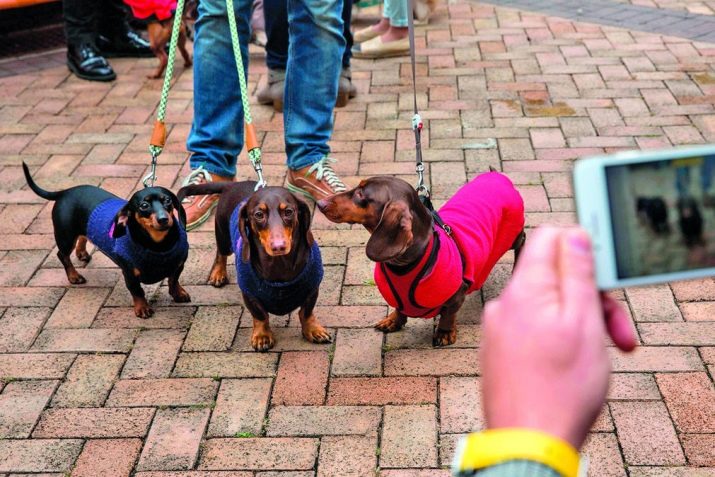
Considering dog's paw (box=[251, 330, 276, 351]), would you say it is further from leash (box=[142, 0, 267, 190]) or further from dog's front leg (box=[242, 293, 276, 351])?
leash (box=[142, 0, 267, 190])

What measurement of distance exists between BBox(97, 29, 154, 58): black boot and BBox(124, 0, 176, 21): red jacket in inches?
29.9

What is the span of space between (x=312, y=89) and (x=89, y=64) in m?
2.64

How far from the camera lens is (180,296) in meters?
3.54

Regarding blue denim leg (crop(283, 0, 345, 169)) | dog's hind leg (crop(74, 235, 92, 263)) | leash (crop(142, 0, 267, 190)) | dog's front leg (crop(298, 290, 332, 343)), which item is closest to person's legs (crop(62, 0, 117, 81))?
blue denim leg (crop(283, 0, 345, 169))

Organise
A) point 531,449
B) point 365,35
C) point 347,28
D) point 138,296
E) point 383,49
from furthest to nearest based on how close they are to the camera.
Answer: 1. point 365,35
2. point 383,49
3. point 347,28
4. point 138,296
5. point 531,449

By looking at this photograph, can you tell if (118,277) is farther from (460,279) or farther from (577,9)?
(577,9)

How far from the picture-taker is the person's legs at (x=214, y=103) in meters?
4.10

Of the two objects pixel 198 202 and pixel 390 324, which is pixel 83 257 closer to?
pixel 198 202

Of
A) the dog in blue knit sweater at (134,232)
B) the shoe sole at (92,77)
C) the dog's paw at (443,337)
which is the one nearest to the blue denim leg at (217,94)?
the dog in blue knit sweater at (134,232)

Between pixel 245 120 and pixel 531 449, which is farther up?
pixel 531 449

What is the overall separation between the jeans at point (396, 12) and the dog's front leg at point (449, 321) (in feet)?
12.3

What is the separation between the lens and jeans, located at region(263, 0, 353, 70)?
511cm

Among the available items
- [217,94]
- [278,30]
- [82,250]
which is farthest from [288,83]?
[82,250]

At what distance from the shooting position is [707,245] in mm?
886
